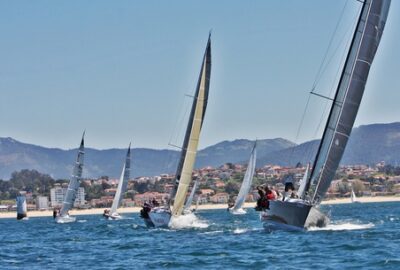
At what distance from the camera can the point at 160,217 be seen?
6369 centimetres

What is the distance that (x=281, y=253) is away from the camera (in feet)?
124

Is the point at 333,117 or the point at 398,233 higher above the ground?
the point at 333,117

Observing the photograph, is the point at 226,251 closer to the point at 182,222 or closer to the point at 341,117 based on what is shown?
the point at 341,117

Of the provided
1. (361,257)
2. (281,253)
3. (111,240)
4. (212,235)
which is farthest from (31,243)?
(361,257)

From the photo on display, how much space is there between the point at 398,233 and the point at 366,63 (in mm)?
8172

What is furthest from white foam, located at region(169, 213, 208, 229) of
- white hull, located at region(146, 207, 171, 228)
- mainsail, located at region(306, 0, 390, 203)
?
mainsail, located at region(306, 0, 390, 203)

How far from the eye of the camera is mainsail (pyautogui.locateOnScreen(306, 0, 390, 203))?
47219 mm

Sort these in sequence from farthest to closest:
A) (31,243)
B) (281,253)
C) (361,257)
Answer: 1. (31,243)
2. (281,253)
3. (361,257)

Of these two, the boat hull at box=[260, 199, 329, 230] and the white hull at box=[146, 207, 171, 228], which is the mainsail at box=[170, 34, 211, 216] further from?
the boat hull at box=[260, 199, 329, 230]

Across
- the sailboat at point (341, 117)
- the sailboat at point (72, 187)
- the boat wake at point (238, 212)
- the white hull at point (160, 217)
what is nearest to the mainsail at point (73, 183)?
the sailboat at point (72, 187)

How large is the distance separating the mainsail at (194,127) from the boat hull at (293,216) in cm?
1508

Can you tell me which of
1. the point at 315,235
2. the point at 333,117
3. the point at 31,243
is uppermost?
the point at 333,117

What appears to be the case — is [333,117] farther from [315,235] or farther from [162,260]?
[162,260]

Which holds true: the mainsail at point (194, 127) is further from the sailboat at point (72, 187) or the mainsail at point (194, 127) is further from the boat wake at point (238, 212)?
the boat wake at point (238, 212)
